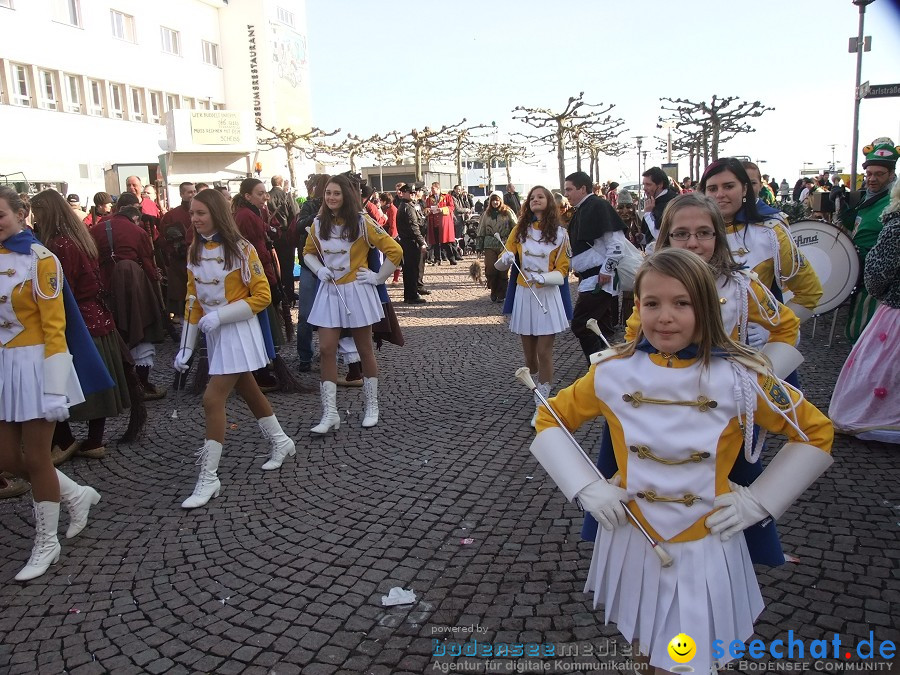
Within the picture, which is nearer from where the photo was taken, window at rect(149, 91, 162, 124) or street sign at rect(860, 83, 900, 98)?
street sign at rect(860, 83, 900, 98)

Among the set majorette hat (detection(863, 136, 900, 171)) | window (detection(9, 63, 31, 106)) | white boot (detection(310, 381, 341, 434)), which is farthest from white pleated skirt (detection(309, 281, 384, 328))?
window (detection(9, 63, 31, 106))

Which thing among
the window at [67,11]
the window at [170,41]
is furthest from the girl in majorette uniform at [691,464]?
the window at [170,41]

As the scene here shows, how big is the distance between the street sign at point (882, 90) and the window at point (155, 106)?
35.8 meters

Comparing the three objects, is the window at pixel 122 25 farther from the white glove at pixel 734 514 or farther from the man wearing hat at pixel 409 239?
the white glove at pixel 734 514

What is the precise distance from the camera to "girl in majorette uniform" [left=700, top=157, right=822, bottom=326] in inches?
148

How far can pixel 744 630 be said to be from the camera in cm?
213

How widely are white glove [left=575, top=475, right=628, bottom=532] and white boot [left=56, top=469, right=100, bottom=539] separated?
337 centimetres

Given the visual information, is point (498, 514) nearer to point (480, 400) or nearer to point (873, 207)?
point (480, 400)

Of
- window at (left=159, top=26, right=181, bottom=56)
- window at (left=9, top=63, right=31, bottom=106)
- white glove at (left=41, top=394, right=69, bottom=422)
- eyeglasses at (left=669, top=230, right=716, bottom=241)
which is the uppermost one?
window at (left=159, top=26, right=181, bottom=56)

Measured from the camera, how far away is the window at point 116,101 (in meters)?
34.4

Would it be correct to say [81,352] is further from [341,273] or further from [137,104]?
[137,104]

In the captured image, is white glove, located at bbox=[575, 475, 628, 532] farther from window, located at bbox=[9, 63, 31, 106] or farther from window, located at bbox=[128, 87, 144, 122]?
window, located at bbox=[128, 87, 144, 122]

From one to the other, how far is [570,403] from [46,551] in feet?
10.5

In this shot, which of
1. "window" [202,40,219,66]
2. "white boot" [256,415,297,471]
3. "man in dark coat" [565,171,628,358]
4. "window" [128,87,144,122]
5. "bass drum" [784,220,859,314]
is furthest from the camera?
"window" [202,40,219,66]
